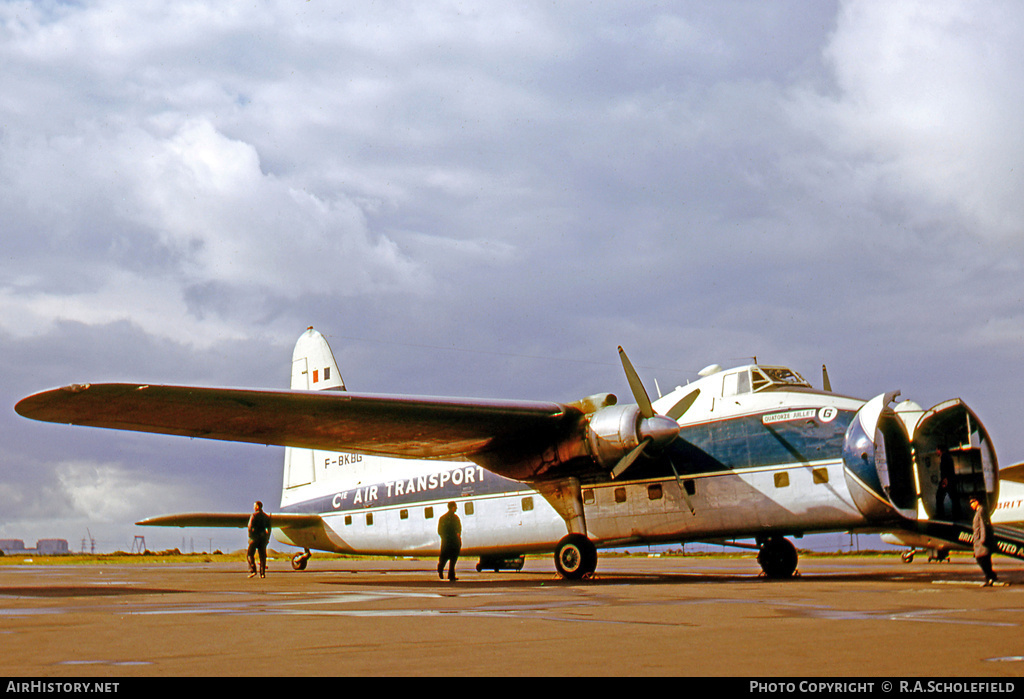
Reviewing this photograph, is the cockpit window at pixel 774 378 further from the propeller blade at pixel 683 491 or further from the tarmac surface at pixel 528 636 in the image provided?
the tarmac surface at pixel 528 636

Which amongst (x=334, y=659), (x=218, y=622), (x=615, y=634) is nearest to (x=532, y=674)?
(x=334, y=659)

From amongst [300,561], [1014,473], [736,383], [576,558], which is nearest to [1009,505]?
[1014,473]

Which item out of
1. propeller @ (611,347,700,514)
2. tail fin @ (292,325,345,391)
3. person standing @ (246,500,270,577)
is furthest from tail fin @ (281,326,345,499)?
propeller @ (611,347,700,514)

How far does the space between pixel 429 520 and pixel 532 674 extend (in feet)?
53.8

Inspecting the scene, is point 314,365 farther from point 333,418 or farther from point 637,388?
point 637,388

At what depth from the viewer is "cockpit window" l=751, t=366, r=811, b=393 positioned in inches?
620

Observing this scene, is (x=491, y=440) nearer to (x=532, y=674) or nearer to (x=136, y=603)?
(x=136, y=603)

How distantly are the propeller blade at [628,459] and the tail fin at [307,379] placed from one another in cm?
1079

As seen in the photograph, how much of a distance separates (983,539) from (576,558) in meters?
6.48

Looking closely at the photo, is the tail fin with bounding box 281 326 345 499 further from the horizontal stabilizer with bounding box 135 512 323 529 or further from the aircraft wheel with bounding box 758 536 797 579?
the aircraft wheel with bounding box 758 536 797 579

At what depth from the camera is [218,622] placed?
7238 millimetres

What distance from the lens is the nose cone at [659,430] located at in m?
15.0

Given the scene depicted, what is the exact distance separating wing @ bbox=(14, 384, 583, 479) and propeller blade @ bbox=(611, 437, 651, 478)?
44.6 inches

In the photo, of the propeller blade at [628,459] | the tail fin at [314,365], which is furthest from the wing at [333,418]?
the tail fin at [314,365]
